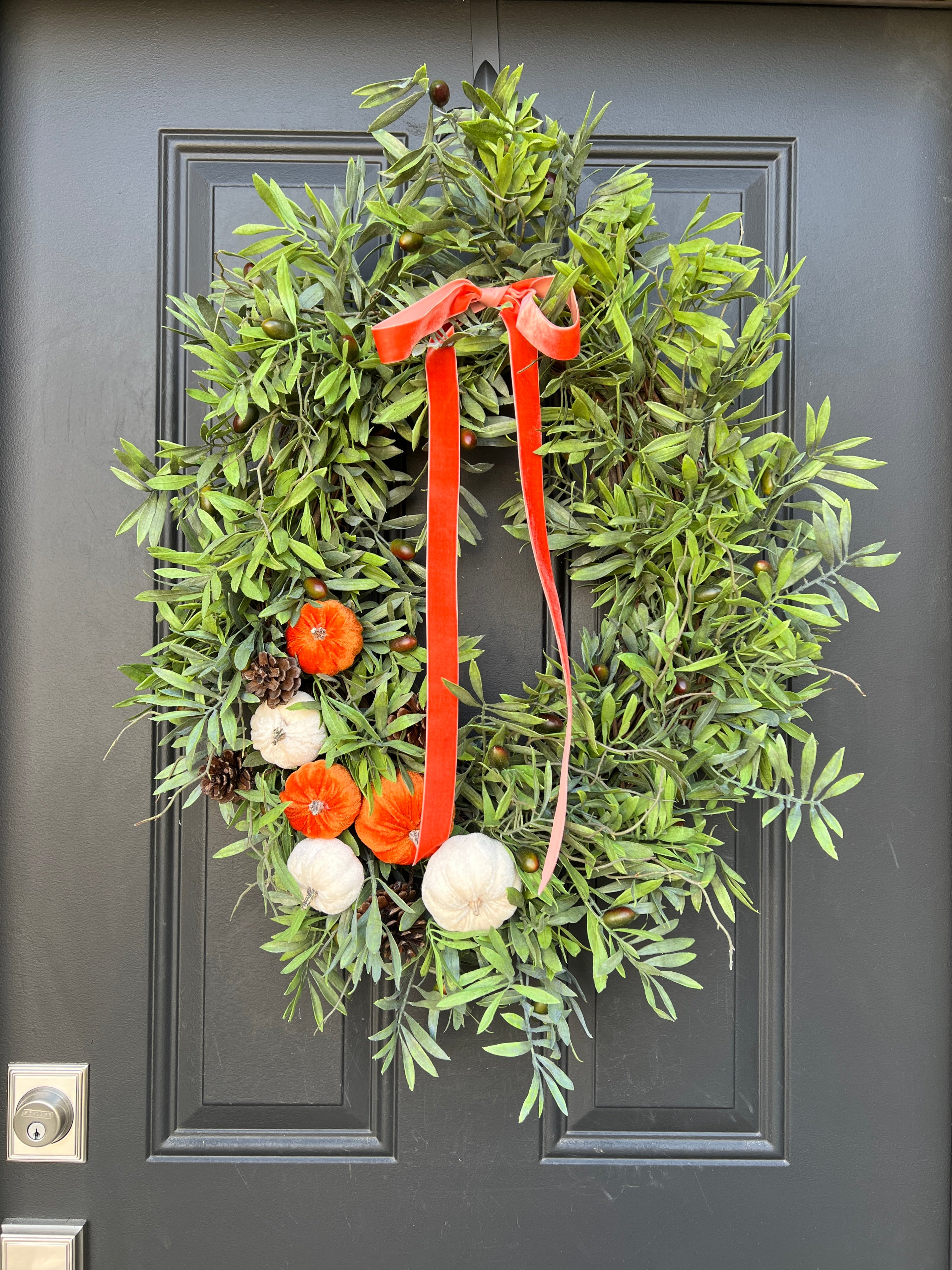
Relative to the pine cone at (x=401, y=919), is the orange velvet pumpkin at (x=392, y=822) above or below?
above

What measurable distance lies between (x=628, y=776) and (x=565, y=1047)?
1.06 feet

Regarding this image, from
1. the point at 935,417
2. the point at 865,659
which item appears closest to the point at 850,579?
the point at 865,659

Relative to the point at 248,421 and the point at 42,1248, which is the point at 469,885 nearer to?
the point at 248,421

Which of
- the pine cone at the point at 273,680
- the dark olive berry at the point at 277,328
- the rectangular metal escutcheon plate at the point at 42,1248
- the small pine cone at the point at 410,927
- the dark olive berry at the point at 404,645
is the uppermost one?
the dark olive berry at the point at 277,328

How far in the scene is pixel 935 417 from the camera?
0.86 metres

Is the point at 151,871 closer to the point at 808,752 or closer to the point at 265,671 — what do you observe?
the point at 265,671

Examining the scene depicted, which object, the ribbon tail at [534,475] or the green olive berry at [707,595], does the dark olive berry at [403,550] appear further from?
the green olive berry at [707,595]

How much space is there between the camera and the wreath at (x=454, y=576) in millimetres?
686

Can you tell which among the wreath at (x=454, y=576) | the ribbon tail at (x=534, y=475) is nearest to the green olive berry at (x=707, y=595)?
the wreath at (x=454, y=576)

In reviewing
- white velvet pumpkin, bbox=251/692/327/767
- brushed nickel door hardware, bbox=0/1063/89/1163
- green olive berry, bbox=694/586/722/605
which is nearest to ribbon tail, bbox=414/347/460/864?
white velvet pumpkin, bbox=251/692/327/767

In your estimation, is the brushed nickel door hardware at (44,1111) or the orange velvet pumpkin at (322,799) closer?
the orange velvet pumpkin at (322,799)

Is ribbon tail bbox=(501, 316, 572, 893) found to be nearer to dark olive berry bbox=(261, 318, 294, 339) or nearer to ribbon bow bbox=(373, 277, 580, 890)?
ribbon bow bbox=(373, 277, 580, 890)

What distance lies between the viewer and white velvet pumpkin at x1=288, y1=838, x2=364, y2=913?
0.69 meters

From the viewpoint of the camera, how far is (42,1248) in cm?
82
